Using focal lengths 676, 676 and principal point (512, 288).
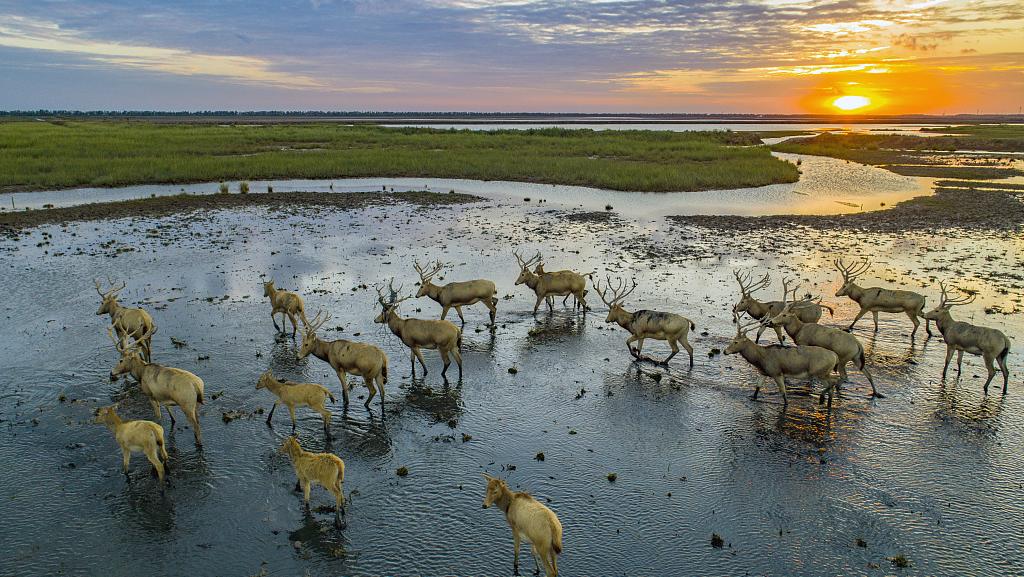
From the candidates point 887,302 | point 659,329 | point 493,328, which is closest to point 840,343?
point 659,329

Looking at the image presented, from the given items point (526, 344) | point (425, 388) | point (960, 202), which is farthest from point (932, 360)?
point (960, 202)

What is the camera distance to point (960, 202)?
1334 inches

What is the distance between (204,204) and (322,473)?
28633mm

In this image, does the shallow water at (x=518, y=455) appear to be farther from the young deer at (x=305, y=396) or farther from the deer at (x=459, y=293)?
the deer at (x=459, y=293)

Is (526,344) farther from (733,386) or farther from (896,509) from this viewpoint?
(896,509)

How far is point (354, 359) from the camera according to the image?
12078 millimetres

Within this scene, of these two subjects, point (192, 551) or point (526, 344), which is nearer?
point (192, 551)

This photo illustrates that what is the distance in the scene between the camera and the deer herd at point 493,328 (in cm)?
872

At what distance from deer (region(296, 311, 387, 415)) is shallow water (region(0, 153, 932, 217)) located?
22319mm

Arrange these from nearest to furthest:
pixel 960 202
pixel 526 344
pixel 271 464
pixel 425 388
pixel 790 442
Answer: pixel 271 464, pixel 790 442, pixel 425 388, pixel 526 344, pixel 960 202

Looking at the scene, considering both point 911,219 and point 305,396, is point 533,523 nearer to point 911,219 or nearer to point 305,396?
point 305,396

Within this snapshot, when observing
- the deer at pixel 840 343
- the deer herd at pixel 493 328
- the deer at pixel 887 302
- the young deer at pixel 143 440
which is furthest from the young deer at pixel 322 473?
the deer at pixel 887 302

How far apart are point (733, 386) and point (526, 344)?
15.5ft

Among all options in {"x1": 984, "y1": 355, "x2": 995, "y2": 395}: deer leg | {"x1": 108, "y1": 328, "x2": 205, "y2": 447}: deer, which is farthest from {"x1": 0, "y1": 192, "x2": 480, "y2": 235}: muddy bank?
{"x1": 984, "y1": 355, "x2": 995, "y2": 395}: deer leg
